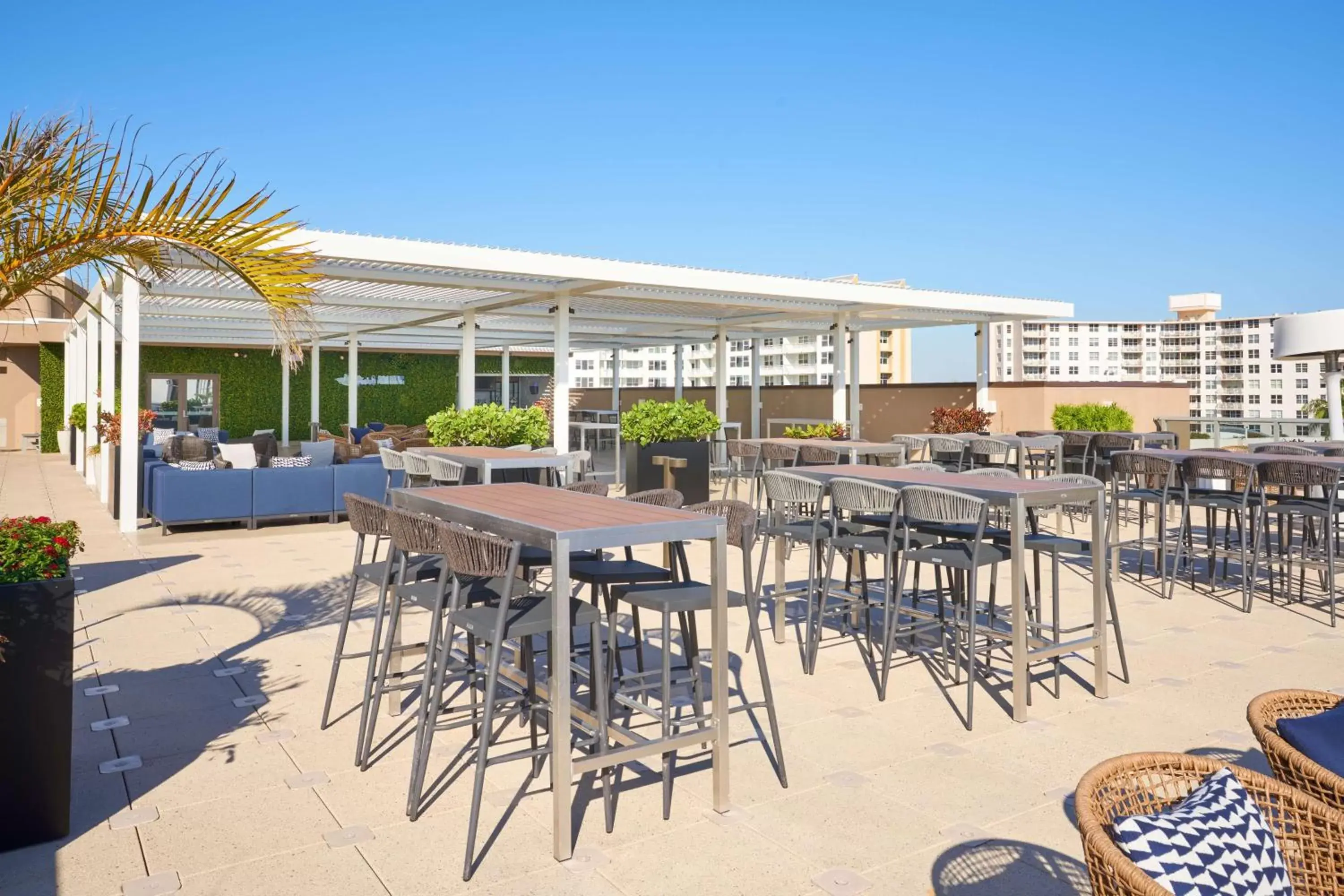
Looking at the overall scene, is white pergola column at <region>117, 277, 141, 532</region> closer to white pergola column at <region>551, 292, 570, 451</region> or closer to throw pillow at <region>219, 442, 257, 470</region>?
throw pillow at <region>219, 442, 257, 470</region>

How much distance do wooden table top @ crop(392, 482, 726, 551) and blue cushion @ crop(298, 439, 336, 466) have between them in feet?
23.1

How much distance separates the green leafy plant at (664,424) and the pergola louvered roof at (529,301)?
162cm

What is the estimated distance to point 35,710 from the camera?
279cm

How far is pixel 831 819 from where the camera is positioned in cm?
309

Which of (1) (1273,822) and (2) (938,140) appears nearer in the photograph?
(1) (1273,822)

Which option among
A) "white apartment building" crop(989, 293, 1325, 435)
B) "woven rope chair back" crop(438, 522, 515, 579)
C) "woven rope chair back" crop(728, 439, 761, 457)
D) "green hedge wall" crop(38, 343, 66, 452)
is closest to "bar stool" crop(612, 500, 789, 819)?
"woven rope chair back" crop(438, 522, 515, 579)

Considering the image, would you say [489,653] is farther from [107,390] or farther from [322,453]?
[107,390]

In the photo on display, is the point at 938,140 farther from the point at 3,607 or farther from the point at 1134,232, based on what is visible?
the point at 3,607

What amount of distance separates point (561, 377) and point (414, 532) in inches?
377

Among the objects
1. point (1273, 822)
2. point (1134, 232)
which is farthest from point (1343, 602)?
point (1134, 232)

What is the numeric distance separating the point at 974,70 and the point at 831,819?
50.7 feet

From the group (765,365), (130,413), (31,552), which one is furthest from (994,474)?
(765,365)

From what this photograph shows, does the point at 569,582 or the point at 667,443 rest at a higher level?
the point at 667,443

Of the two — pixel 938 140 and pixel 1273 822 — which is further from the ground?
pixel 938 140
